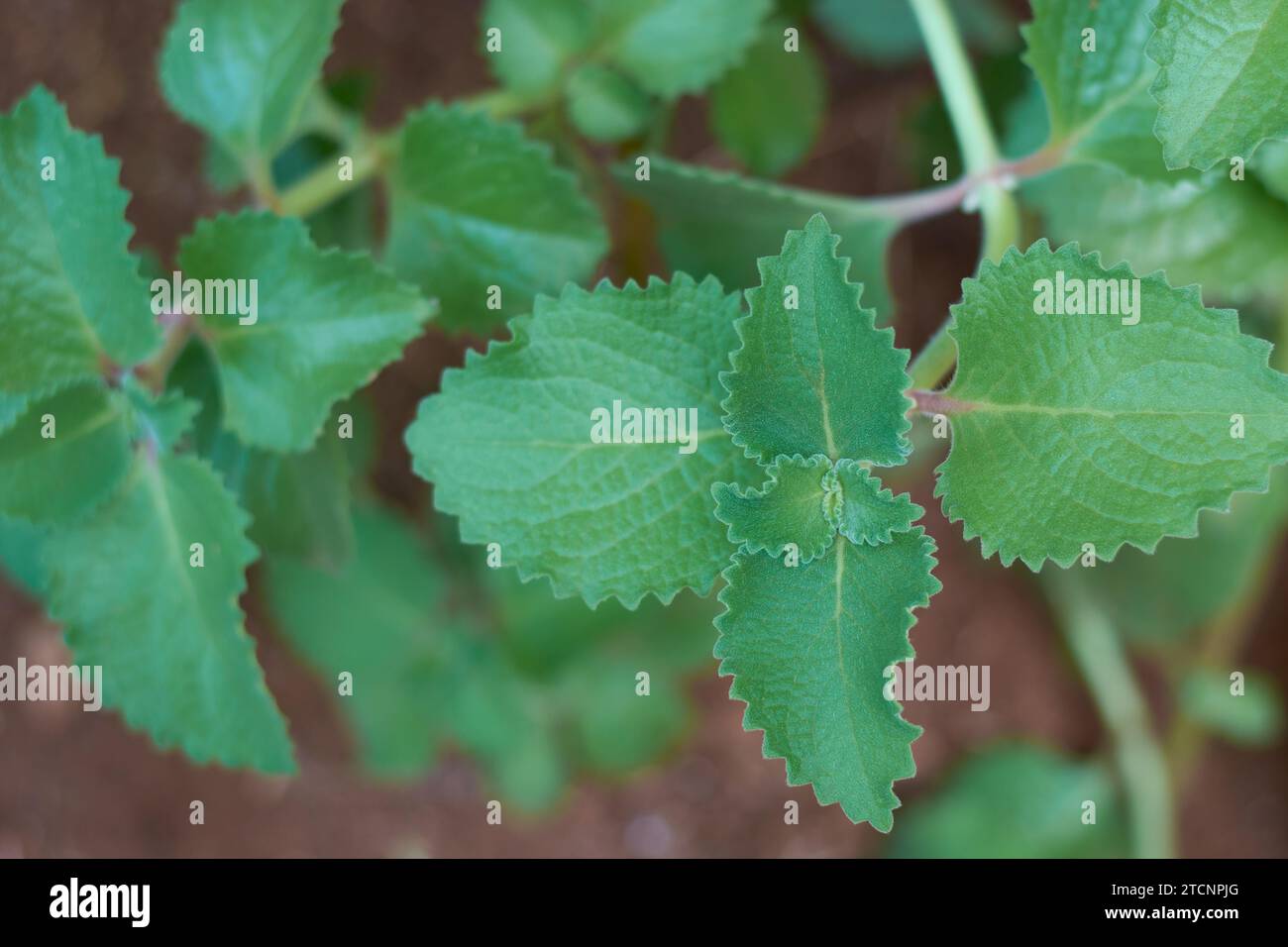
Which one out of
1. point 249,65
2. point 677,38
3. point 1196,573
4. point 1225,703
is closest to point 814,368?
point 677,38

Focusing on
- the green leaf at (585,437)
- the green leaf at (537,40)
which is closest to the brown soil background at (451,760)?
the green leaf at (537,40)

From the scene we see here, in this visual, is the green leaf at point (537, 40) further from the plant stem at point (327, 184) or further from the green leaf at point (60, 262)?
the green leaf at point (60, 262)

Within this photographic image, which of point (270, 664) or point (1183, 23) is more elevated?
point (1183, 23)

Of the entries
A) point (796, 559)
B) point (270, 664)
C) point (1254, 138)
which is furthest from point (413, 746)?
point (1254, 138)

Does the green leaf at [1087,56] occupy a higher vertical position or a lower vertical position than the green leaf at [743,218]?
higher
